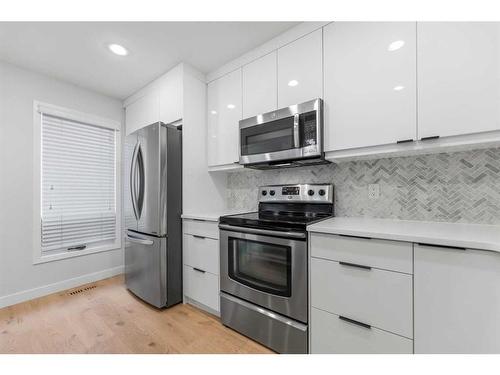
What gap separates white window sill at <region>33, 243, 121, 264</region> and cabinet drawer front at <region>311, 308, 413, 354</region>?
272 centimetres

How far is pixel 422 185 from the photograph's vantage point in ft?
5.03

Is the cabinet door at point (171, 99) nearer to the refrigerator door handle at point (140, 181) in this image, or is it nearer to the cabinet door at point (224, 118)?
the cabinet door at point (224, 118)

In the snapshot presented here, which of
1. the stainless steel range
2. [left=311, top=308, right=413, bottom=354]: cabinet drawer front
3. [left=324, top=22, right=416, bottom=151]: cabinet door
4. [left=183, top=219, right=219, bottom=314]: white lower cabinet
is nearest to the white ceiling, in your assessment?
[left=324, top=22, right=416, bottom=151]: cabinet door

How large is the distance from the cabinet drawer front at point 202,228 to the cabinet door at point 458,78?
1.56m

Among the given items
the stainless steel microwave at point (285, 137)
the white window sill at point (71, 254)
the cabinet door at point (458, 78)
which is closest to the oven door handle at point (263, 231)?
the stainless steel microwave at point (285, 137)

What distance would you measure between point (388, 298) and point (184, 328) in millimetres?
1499

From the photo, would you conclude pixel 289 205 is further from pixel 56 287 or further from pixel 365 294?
pixel 56 287

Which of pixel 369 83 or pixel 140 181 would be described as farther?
pixel 140 181

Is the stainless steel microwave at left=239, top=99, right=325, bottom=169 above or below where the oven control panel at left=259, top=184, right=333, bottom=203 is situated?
above

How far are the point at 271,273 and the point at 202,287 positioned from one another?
0.80m

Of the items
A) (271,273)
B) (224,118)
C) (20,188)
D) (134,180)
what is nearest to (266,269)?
(271,273)

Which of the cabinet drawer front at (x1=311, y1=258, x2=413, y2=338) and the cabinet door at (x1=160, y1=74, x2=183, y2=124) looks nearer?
the cabinet drawer front at (x1=311, y1=258, x2=413, y2=338)

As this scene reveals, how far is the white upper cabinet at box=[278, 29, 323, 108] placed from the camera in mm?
1661

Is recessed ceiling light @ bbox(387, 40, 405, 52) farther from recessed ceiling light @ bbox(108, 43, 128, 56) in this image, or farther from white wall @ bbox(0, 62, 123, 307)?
white wall @ bbox(0, 62, 123, 307)
